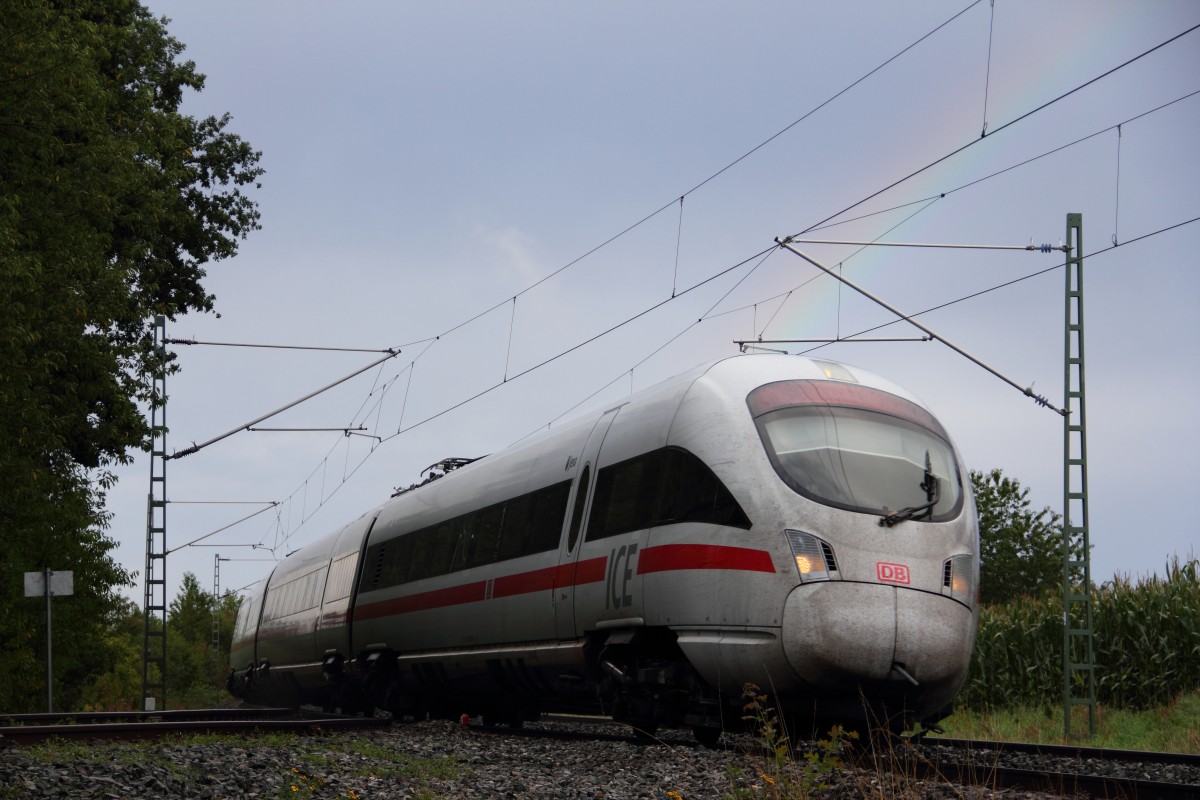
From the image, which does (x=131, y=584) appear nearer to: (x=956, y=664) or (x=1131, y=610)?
(x=1131, y=610)

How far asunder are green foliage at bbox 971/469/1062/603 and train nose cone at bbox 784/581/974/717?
1866 inches

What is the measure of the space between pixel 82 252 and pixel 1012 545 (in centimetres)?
4487

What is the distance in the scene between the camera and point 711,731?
40.1 ft

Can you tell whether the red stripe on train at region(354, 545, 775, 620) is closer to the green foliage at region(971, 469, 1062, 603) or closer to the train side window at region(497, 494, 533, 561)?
the train side window at region(497, 494, 533, 561)

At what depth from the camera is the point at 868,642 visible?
1073 cm

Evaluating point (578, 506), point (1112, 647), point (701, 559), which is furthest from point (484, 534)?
point (1112, 647)

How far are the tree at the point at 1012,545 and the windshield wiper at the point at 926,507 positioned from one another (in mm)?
46671

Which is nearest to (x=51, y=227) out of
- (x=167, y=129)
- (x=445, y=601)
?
(x=167, y=129)

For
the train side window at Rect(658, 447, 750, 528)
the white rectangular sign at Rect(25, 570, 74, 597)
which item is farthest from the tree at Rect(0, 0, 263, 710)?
the train side window at Rect(658, 447, 750, 528)

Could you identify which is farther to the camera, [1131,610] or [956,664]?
[1131,610]

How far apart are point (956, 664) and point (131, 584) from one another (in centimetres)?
2692

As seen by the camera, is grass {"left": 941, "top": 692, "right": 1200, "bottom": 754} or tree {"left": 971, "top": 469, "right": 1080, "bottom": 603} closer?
grass {"left": 941, "top": 692, "right": 1200, "bottom": 754}

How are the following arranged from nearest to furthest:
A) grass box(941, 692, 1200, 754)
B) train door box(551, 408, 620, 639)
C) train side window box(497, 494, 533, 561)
Answer: train door box(551, 408, 620, 639)
train side window box(497, 494, 533, 561)
grass box(941, 692, 1200, 754)

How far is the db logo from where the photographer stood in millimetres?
10938
